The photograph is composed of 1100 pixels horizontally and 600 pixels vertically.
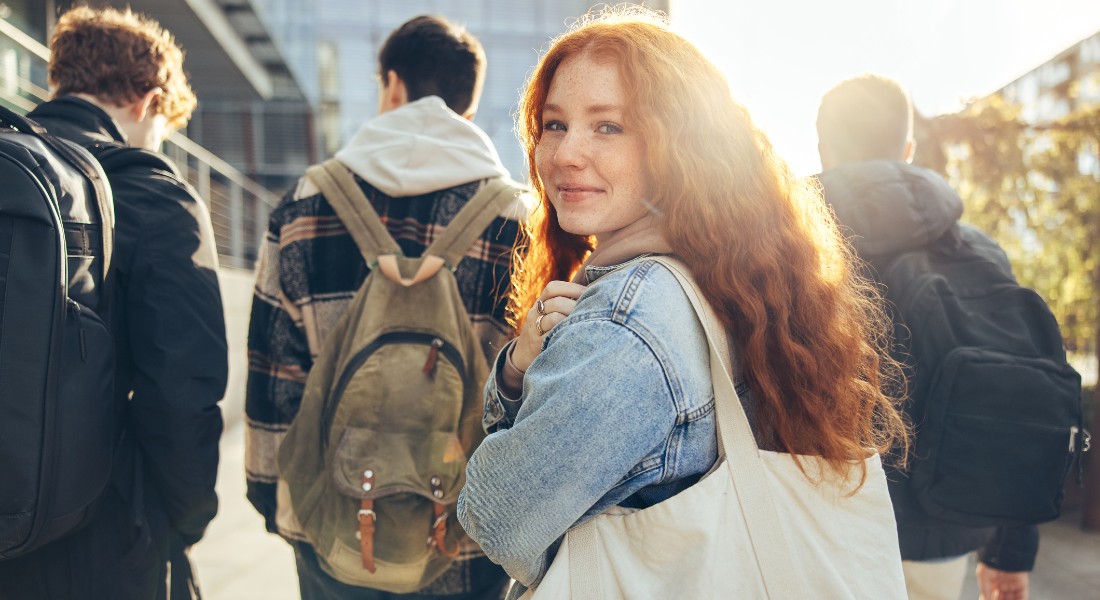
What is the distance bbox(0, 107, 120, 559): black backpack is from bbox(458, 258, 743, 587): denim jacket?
0.98 m

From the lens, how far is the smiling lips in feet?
Answer: 4.95

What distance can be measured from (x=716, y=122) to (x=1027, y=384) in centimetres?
133

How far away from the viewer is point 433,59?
2.60m

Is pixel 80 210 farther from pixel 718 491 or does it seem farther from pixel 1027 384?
pixel 1027 384

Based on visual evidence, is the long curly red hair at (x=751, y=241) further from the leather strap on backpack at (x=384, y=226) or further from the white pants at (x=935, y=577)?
the white pants at (x=935, y=577)

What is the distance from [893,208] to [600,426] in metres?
1.50

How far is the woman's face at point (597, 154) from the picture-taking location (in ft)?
4.84

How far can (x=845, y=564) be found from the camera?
4.34 ft

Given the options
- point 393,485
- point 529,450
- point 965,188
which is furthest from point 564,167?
point 965,188

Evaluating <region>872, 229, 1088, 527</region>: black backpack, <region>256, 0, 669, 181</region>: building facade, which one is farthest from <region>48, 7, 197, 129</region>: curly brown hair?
<region>256, 0, 669, 181</region>: building facade

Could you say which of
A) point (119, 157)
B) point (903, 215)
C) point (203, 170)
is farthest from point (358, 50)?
point (903, 215)

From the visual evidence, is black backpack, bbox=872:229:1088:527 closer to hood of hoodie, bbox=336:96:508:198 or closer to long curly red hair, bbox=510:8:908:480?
long curly red hair, bbox=510:8:908:480

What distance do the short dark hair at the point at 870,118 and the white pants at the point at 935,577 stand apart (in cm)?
122

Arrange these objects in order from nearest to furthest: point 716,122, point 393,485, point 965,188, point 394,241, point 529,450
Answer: point 529,450 < point 716,122 < point 393,485 < point 394,241 < point 965,188
